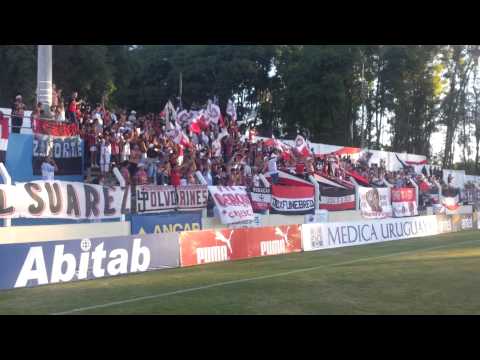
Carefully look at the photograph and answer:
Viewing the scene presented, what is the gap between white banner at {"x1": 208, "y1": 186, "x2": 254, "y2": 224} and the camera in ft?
74.4

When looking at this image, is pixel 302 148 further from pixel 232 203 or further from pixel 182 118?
pixel 232 203

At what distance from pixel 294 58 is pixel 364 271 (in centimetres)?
4499

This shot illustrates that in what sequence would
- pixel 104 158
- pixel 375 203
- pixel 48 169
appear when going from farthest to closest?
pixel 375 203 < pixel 104 158 < pixel 48 169

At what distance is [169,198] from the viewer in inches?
819

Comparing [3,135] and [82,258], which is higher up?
[3,135]

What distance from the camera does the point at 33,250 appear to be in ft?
42.3

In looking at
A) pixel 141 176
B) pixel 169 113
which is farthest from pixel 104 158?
pixel 169 113

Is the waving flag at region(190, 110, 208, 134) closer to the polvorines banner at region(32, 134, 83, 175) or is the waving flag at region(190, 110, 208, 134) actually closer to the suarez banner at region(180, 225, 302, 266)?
the suarez banner at region(180, 225, 302, 266)

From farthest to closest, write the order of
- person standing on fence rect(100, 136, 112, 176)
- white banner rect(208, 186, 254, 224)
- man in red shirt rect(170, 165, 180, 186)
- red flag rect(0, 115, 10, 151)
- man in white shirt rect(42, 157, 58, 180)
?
white banner rect(208, 186, 254, 224)
man in red shirt rect(170, 165, 180, 186)
person standing on fence rect(100, 136, 112, 176)
man in white shirt rect(42, 157, 58, 180)
red flag rect(0, 115, 10, 151)

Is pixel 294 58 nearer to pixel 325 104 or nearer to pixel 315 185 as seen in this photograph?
pixel 325 104

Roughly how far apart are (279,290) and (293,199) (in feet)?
45.8

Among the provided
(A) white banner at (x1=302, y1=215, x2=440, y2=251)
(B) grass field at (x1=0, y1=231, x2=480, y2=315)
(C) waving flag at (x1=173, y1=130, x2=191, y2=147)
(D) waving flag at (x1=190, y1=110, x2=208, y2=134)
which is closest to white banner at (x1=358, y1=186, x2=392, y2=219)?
(A) white banner at (x1=302, y1=215, x2=440, y2=251)

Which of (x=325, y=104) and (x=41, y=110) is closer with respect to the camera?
(x=41, y=110)
